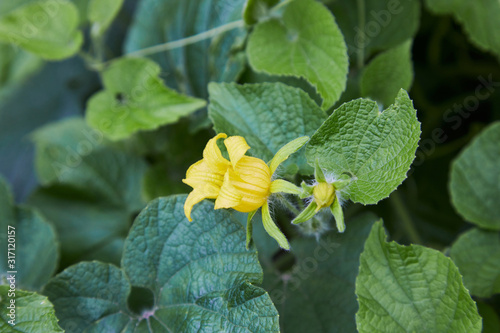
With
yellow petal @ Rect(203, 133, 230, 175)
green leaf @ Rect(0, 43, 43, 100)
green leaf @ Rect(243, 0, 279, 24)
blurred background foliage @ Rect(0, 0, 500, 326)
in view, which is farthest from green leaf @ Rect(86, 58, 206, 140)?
green leaf @ Rect(0, 43, 43, 100)

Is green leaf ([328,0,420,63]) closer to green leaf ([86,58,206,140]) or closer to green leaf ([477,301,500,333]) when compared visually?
green leaf ([86,58,206,140])

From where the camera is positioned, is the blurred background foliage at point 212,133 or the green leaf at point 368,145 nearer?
the green leaf at point 368,145

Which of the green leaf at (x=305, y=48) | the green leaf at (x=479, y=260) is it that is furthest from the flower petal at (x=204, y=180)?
the green leaf at (x=479, y=260)

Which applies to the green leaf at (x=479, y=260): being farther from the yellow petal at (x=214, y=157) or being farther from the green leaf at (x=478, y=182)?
the yellow petal at (x=214, y=157)

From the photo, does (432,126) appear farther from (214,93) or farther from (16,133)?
(16,133)

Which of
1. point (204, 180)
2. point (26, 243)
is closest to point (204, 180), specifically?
point (204, 180)
